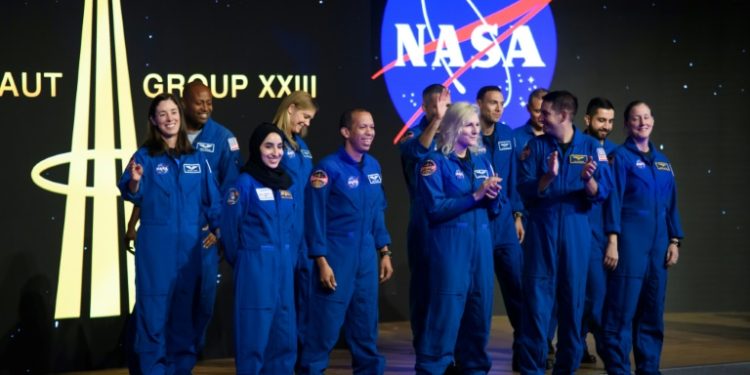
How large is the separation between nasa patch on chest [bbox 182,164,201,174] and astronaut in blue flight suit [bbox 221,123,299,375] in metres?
0.43

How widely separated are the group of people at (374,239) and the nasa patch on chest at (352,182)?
0.07 feet

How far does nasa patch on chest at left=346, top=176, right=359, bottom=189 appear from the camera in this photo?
6.07 m

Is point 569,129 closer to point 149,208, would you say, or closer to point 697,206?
point 149,208

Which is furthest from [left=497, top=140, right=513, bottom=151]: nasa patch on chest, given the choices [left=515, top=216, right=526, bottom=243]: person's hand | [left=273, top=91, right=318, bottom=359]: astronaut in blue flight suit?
[left=273, top=91, right=318, bottom=359]: astronaut in blue flight suit

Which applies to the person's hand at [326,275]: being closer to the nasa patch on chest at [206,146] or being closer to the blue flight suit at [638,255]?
the nasa patch on chest at [206,146]

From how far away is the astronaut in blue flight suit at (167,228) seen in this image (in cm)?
580

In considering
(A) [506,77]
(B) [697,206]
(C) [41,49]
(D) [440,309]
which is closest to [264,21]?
(C) [41,49]

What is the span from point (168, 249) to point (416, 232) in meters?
1.44

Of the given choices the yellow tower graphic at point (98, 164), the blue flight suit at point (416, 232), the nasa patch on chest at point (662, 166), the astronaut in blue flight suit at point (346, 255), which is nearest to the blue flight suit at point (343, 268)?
the astronaut in blue flight suit at point (346, 255)

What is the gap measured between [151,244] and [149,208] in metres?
0.18

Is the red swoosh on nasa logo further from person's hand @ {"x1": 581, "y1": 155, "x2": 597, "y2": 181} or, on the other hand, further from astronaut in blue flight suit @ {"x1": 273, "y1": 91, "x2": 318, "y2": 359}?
person's hand @ {"x1": 581, "y1": 155, "x2": 597, "y2": 181}

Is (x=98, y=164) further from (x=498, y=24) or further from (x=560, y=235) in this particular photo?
(x=498, y=24)

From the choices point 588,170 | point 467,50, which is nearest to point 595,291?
point 588,170

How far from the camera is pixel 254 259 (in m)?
5.51
